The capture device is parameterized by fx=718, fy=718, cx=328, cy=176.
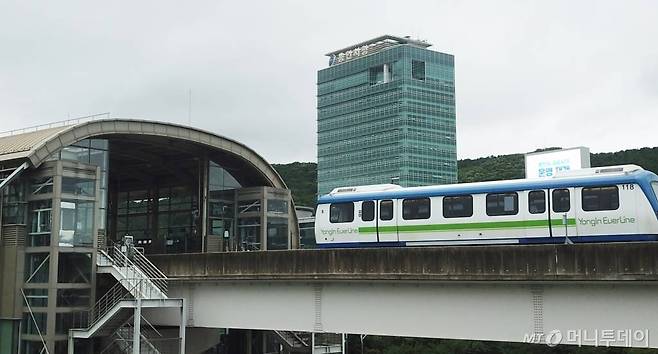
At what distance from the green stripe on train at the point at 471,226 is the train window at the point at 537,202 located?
1.05 feet

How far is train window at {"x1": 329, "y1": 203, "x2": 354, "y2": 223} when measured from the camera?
80.2ft

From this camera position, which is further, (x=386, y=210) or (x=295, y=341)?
(x=295, y=341)

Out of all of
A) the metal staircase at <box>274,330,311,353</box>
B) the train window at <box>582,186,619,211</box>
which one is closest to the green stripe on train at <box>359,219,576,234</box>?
the train window at <box>582,186,619,211</box>

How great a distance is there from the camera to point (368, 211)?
2397 centimetres

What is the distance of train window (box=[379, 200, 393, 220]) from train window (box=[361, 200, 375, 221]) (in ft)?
0.94

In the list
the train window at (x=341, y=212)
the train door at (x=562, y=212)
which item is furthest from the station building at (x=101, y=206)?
the train door at (x=562, y=212)

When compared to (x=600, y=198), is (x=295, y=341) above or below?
below

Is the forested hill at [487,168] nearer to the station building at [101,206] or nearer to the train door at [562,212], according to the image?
the station building at [101,206]

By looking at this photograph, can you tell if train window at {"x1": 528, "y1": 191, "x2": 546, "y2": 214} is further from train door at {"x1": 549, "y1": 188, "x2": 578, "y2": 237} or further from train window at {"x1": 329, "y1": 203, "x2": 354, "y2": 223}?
train window at {"x1": 329, "y1": 203, "x2": 354, "y2": 223}

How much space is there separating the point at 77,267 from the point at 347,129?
441 feet

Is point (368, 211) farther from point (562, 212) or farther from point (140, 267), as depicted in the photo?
point (140, 267)

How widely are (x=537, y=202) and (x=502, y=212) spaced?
1099 millimetres

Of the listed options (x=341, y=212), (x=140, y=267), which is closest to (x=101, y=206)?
(x=140, y=267)

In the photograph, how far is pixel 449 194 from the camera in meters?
22.5
